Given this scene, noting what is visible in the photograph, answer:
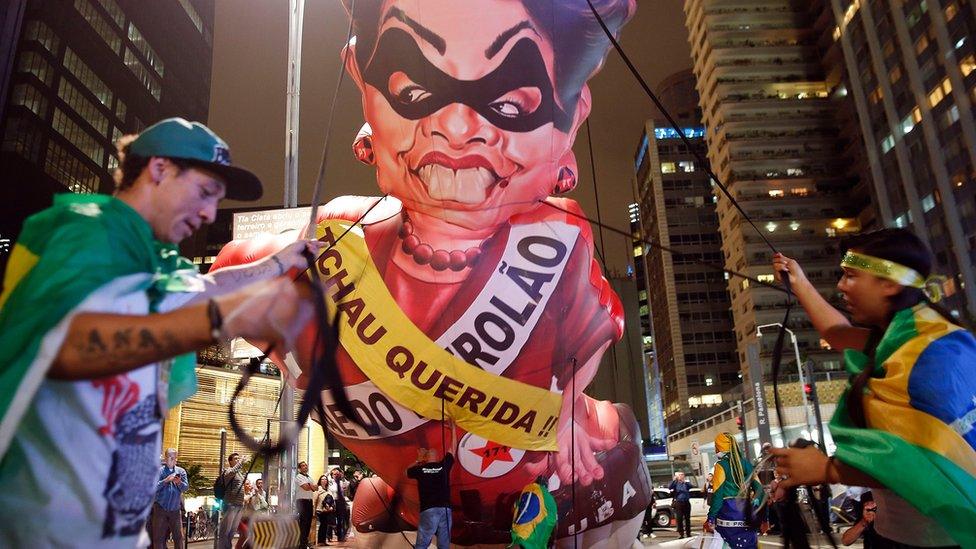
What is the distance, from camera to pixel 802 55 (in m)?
54.8

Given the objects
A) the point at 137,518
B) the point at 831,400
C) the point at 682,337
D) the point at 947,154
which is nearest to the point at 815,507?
the point at 137,518

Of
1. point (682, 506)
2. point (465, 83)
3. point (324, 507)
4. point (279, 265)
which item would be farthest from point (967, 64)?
point (279, 265)

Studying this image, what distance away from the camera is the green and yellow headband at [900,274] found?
203 cm

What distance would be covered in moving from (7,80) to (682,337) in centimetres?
7341

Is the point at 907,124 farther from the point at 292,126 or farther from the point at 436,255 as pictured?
the point at 436,255

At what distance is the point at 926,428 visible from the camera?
170 centimetres

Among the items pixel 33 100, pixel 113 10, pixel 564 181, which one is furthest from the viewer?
pixel 33 100

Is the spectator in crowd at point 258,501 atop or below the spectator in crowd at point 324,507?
atop

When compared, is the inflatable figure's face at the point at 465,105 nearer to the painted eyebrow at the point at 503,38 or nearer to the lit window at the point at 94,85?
the painted eyebrow at the point at 503,38

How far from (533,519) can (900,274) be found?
3.56m

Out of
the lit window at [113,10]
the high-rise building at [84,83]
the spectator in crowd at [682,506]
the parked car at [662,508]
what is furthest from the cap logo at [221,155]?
the parked car at [662,508]

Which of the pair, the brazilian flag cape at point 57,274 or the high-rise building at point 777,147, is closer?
the brazilian flag cape at point 57,274

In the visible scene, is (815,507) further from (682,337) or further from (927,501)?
(682,337)

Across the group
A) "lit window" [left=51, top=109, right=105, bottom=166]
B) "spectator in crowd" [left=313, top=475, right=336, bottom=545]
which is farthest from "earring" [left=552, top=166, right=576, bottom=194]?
"lit window" [left=51, top=109, right=105, bottom=166]
